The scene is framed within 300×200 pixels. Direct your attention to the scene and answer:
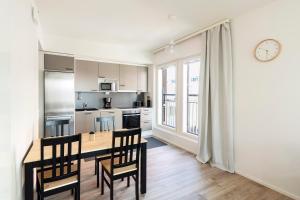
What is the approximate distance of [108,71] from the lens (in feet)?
A: 15.6

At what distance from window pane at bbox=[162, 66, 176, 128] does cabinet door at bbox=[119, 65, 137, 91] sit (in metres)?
0.92

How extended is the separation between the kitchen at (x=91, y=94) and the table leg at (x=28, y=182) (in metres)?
1.13

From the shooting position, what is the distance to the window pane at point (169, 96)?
4.89 metres

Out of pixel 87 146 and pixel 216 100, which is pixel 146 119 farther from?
pixel 87 146

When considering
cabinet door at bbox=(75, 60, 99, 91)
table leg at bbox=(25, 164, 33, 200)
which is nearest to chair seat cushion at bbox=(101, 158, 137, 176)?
table leg at bbox=(25, 164, 33, 200)

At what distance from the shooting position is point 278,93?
94.5 inches

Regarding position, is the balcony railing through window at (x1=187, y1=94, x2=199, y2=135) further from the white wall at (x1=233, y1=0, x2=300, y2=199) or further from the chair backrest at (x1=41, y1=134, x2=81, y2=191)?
the chair backrest at (x1=41, y1=134, x2=81, y2=191)

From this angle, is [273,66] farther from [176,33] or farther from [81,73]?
[81,73]

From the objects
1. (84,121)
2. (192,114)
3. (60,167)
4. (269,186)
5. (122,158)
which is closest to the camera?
(60,167)

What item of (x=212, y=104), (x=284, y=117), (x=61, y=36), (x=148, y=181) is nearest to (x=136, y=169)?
(x=148, y=181)

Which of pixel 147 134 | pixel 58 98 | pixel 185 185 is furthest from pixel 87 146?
pixel 147 134

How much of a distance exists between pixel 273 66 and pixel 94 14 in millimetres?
2955

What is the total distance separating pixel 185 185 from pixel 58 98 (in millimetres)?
3144

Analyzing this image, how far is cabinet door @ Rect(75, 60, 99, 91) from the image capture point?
434cm
